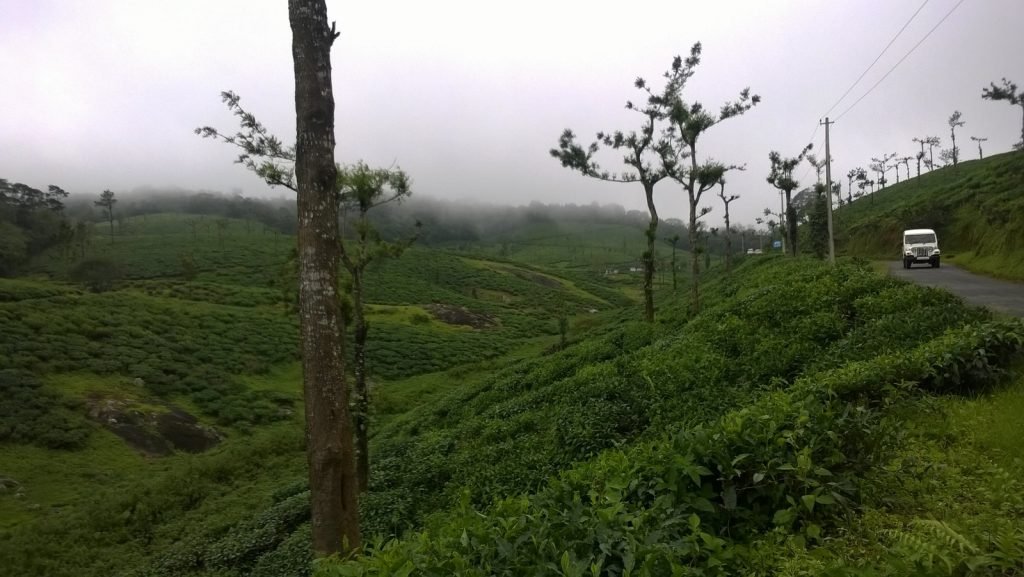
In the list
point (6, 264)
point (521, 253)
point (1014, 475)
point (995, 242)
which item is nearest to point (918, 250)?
point (995, 242)

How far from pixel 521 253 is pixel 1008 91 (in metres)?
151

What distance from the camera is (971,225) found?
3903 centimetres

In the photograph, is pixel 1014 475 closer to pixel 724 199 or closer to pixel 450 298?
pixel 724 199

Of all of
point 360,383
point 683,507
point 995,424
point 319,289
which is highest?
point 319,289

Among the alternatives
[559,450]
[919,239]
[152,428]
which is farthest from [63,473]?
[919,239]

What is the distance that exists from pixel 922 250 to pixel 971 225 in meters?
17.2

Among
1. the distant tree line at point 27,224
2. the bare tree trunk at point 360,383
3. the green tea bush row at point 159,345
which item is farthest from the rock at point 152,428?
the distant tree line at point 27,224

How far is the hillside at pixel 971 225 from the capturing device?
23500mm

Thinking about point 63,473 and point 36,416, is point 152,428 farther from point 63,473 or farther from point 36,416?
point 63,473

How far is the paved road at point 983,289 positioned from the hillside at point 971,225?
150cm

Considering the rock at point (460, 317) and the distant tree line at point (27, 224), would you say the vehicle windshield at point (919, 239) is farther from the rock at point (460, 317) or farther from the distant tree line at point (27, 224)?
the distant tree line at point (27, 224)

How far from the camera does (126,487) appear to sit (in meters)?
19.2

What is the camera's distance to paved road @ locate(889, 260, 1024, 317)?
12.4 m

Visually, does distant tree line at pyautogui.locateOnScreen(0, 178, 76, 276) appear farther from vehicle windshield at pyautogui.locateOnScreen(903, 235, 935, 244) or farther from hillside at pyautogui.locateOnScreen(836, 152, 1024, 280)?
hillside at pyautogui.locateOnScreen(836, 152, 1024, 280)
